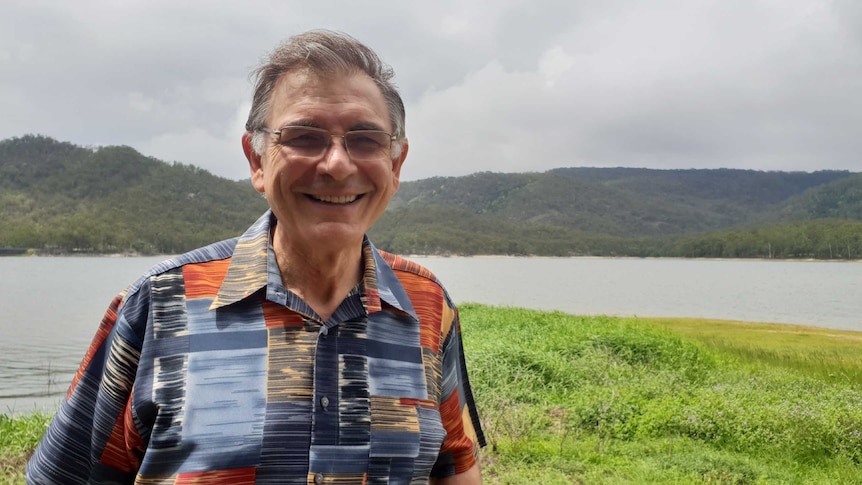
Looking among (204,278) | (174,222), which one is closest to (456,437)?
(204,278)

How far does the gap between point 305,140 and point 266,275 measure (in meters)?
0.36

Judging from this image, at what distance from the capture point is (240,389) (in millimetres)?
1511

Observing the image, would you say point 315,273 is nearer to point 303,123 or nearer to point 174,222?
point 303,123

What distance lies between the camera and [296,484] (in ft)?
4.85

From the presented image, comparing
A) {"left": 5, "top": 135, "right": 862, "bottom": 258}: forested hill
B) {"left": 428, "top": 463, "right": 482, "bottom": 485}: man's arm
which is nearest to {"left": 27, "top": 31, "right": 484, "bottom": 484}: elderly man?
{"left": 428, "top": 463, "right": 482, "bottom": 485}: man's arm

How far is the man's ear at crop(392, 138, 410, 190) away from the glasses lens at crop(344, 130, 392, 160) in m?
0.13

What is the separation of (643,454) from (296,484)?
5686mm

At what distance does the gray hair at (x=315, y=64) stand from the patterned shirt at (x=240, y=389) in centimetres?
35

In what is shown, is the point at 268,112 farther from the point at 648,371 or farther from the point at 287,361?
the point at 648,371

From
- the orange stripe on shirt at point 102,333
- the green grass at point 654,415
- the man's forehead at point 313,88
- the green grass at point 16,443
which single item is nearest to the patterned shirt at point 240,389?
the orange stripe on shirt at point 102,333

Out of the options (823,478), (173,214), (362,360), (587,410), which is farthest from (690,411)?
(173,214)

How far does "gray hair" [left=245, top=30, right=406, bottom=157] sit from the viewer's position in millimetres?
1681

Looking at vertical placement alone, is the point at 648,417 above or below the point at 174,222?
below

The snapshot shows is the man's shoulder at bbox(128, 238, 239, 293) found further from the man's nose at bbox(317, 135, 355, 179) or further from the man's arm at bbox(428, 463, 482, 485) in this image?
the man's arm at bbox(428, 463, 482, 485)
